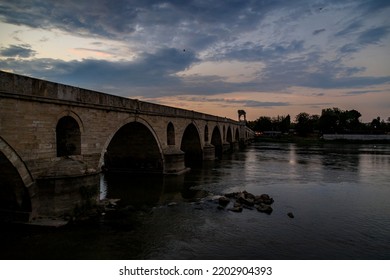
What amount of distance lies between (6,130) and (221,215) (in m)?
7.39

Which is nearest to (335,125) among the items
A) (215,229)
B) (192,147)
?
(192,147)

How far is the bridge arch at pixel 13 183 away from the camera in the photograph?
8.84 m

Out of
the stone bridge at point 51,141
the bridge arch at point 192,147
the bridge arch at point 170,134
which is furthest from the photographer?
the bridge arch at point 192,147

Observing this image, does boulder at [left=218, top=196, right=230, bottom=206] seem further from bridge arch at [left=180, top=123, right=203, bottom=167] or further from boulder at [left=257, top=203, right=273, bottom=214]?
bridge arch at [left=180, top=123, right=203, bottom=167]

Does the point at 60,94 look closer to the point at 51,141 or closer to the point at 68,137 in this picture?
the point at 51,141

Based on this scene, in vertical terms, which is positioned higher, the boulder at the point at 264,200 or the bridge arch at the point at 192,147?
the bridge arch at the point at 192,147

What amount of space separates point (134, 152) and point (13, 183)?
11103 mm

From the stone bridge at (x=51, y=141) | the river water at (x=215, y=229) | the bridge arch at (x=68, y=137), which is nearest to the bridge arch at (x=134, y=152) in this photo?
the stone bridge at (x=51, y=141)

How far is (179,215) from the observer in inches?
456

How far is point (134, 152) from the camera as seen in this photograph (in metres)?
20.3

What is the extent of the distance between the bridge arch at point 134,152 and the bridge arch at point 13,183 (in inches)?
375

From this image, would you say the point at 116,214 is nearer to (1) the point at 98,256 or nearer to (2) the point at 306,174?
(1) the point at 98,256

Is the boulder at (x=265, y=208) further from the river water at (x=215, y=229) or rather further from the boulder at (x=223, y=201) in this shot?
the boulder at (x=223, y=201)

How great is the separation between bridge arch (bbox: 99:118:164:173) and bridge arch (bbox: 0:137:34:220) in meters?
9.53
